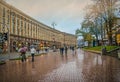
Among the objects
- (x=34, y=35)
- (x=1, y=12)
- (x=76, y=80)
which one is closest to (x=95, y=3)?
(x=1, y=12)

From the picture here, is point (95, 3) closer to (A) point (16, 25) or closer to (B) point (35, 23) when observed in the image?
(A) point (16, 25)

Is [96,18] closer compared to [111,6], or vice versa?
[111,6]

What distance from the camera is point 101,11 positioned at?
170 feet

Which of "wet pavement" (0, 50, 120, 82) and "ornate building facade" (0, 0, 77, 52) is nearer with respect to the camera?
"wet pavement" (0, 50, 120, 82)

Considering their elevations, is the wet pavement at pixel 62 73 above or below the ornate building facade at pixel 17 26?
below

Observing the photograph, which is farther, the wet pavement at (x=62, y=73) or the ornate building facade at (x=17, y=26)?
the ornate building facade at (x=17, y=26)

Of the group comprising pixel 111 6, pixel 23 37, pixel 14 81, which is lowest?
pixel 14 81

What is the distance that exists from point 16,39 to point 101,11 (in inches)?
1148

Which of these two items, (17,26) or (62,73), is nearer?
(62,73)

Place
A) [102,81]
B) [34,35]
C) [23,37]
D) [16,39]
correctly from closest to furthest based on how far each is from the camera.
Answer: [102,81] < [16,39] < [23,37] < [34,35]

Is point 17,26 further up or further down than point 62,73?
further up

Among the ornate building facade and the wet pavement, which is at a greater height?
the ornate building facade

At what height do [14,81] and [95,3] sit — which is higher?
[95,3]

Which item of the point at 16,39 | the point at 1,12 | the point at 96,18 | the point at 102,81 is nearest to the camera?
the point at 102,81
